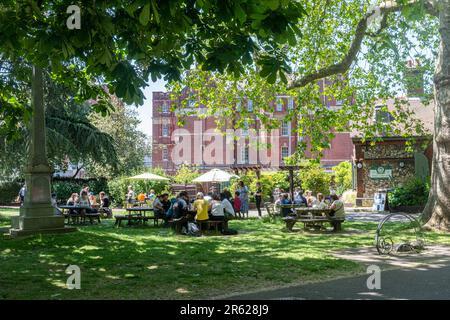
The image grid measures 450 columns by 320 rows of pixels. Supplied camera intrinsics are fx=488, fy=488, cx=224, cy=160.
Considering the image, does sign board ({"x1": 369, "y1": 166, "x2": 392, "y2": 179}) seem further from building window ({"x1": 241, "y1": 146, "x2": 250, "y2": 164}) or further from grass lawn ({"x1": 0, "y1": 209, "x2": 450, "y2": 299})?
building window ({"x1": 241, "y1": 146, "x2": 250, "y2": 164})

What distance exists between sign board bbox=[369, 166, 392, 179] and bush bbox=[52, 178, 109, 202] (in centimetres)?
1949

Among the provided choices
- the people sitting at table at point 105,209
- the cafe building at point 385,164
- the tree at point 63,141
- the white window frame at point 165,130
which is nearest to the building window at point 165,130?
the white window frame at point 165,130

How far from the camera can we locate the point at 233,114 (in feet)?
68.0

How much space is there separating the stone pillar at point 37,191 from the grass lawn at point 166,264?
638 millimetres

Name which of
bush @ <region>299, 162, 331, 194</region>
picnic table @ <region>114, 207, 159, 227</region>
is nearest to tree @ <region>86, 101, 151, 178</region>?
bush @ <region>299, 162, 331, 194</region>

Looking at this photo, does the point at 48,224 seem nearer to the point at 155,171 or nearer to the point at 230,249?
the point at 230,249

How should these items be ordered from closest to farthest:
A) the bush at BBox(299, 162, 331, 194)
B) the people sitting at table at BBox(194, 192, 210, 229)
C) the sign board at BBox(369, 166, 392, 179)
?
the people sitting at table at BBox(194, 192, 210, 229) < the sign board at BBox(369, 166, 392, 179) < the bush at BBox(299, 162, 331, 194)

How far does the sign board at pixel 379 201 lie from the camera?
26986mm

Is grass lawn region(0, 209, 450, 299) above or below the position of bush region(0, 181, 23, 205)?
below

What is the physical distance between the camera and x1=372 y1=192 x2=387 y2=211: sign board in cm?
2699

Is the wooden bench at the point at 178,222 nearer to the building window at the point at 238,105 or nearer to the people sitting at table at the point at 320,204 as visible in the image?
the people sitting at table at the point at 320,204

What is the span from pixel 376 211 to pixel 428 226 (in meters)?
12.3
